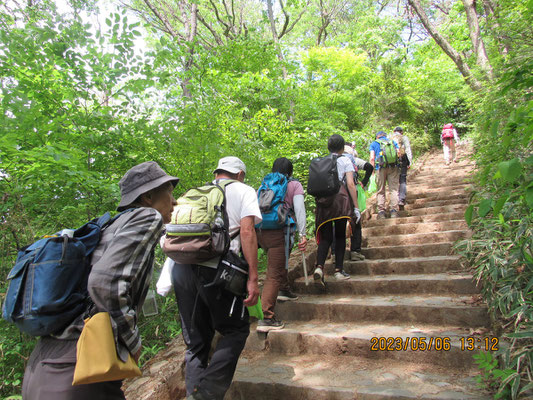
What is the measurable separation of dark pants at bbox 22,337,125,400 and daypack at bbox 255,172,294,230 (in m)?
2.36

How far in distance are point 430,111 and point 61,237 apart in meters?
19.4

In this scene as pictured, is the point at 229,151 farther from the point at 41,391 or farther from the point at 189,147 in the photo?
the point at 41,391

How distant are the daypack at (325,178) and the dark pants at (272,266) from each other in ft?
2.95

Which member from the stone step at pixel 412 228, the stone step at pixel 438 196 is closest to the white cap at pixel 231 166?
the stone step at pixel 412 228

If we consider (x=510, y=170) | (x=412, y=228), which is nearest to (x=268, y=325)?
(x=510, y=170)

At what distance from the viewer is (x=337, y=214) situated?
13.4 feet

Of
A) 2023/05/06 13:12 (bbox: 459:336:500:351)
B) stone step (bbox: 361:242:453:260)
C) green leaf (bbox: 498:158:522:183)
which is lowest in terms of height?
2023/05/06 13:12 (bbox: 459:336:500:351)

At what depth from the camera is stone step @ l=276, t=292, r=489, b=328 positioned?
3.02m

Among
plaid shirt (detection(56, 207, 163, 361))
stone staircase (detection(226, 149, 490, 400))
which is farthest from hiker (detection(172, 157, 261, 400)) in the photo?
stone staircase (detection(226, 149, 490, 400))

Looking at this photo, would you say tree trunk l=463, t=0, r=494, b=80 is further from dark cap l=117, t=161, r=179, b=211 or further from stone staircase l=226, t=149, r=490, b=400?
dark cap l=117, t=161, r=179, b=211

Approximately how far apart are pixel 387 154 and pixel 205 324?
5408mm

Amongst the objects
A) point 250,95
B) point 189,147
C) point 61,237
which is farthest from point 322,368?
point 250,95

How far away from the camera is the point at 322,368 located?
286 cm

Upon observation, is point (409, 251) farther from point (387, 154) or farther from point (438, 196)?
point (438, 196)
